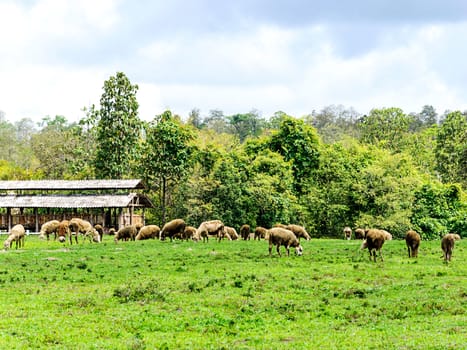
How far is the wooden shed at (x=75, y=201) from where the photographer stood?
61.6 m

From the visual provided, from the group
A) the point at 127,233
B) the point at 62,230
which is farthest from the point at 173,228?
the point at 62,230

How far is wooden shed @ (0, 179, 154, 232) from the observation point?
2425 inches

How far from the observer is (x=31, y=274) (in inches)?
890

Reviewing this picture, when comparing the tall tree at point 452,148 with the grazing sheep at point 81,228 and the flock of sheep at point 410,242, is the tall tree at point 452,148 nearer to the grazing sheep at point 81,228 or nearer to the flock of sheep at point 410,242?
the grazing sheep at point 81,228

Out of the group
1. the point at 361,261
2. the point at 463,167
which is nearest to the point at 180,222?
the point at 361,261

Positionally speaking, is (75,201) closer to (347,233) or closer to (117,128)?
(117,128)

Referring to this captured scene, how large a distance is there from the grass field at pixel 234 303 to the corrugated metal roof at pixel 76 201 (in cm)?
3356

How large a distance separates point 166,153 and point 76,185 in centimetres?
1069

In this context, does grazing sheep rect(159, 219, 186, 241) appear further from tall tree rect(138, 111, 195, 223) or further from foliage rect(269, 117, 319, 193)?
tall tree rect(138, 111, 195, 223)

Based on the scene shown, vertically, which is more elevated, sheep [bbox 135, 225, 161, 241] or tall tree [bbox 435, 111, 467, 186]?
tall tree [bbox 435, 111, 467, 186]

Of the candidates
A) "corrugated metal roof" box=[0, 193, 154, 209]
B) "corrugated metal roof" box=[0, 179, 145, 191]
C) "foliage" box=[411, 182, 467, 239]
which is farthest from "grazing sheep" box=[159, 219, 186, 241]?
"foliage" box=[411, 182, 467, 239]

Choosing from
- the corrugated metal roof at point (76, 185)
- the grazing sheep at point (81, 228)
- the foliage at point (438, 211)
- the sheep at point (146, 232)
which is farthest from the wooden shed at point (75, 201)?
the foliage at point (438, 211)

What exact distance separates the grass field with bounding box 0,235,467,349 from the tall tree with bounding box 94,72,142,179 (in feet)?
140

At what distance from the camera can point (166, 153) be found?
6769 centimetres
